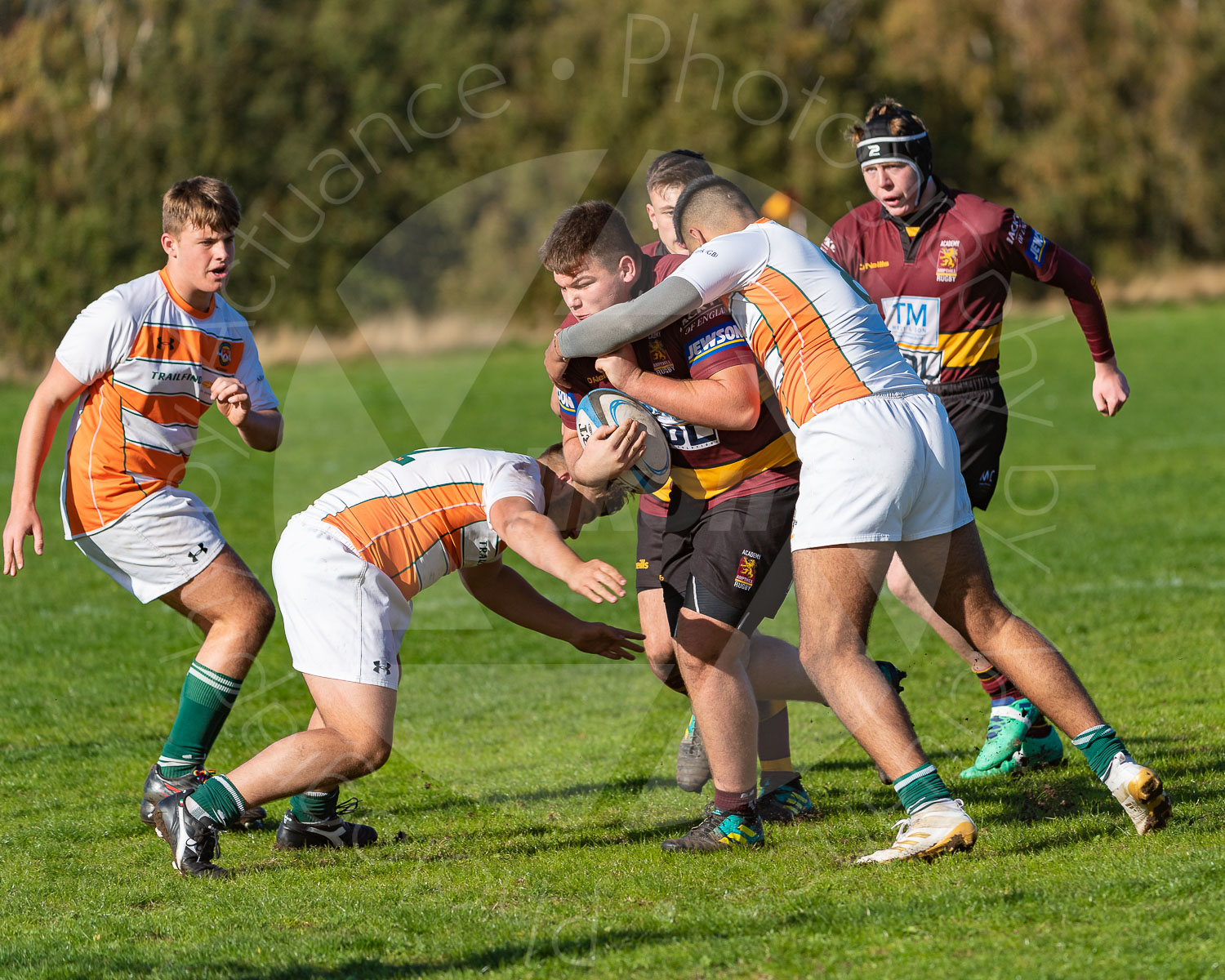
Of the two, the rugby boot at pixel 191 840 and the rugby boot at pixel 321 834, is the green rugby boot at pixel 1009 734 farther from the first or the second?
the rugby boot at pixel 191 840

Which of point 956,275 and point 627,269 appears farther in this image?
point 956,275

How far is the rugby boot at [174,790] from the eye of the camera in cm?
515

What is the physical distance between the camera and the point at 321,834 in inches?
194

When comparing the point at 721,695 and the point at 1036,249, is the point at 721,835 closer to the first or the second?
the point at 721,695

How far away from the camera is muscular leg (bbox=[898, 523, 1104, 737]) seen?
4262 mm

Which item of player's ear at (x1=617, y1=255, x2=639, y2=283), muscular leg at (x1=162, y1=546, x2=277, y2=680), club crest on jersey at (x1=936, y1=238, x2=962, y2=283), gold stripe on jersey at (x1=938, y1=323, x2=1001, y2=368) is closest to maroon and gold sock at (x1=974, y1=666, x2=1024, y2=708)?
gold stripe on jersey at (x1=938, y1=323, x2=1001, y2=368)

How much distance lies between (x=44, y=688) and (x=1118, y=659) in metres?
5.98

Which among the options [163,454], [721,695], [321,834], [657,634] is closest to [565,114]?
[163,454]

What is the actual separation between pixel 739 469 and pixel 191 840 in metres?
2.19

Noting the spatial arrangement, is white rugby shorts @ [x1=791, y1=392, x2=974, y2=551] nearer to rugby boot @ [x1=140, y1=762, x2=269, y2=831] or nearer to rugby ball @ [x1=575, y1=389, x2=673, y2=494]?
rugby ball @ [x1=575, y1=389, x2=673, y2=494]

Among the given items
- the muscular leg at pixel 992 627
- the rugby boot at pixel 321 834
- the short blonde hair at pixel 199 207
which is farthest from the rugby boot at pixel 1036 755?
the short blonde hair at pixel 199 207

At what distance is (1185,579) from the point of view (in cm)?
947

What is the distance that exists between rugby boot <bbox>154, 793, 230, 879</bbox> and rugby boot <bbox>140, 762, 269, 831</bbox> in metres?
0.48

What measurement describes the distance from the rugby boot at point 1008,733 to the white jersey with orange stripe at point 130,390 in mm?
3431
